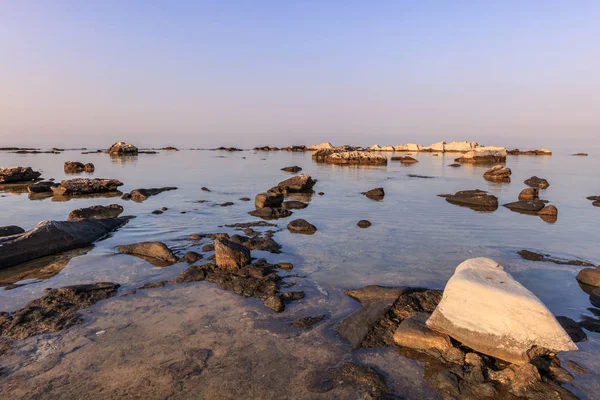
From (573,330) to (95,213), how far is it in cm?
1525

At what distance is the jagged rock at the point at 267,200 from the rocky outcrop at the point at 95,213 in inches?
227

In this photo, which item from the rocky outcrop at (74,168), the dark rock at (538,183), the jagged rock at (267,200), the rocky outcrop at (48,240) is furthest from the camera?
the rocky outcrop at (74,168)

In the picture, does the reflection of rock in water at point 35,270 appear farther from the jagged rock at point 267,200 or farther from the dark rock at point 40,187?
the dark rock at point 40,187

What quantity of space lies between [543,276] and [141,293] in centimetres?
875

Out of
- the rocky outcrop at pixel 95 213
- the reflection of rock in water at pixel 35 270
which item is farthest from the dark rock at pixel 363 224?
the rocky outcrop at pixel 95 213

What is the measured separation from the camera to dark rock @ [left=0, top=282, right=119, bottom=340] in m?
5.77

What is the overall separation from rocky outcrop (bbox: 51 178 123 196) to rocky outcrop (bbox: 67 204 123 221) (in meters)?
7.26

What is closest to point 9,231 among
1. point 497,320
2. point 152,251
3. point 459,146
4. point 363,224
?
point 152,251

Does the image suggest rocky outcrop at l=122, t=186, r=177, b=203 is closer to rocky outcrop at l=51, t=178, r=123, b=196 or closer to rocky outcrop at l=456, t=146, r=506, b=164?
rocky outcrop at l=51, t=178, r=123, b=196

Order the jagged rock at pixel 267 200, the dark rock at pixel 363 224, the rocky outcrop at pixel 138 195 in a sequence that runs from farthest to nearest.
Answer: the rocky outcrop at pixel 138 195 → the jagged rock at pixel 267 200 → the dark rock at pixel 363 224

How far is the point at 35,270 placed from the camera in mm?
8484

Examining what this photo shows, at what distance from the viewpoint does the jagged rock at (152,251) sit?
9.30 meters

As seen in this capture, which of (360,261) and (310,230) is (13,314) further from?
(310,230)

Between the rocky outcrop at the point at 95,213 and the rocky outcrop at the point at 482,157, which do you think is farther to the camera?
the rocky outcrop at the point at 482,157
